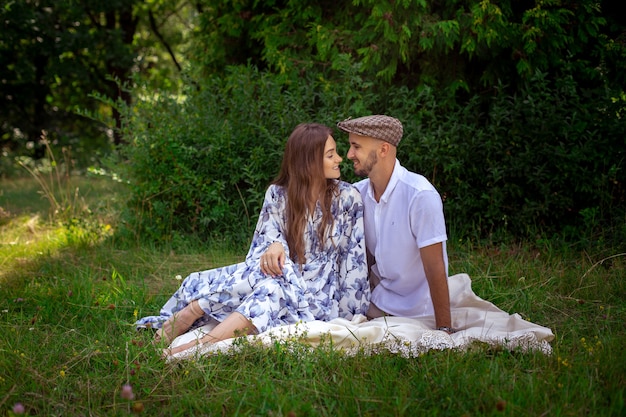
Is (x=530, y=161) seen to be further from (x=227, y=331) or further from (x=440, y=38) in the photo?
(x=227, y=331)

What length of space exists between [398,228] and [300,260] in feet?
2.09

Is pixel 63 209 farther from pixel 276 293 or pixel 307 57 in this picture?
pixel 276 293

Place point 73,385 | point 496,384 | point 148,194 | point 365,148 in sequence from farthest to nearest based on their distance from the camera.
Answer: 1. point 148,194
2. point 365,148
3. point 73,385
4. point 496,384

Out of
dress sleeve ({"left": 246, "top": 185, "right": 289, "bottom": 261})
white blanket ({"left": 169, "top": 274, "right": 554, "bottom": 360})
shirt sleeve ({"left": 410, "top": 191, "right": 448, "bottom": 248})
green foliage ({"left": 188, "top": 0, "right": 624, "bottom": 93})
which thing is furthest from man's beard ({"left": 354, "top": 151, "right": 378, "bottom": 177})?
green foliage ({"left": 188, "top": 0, "right": 624, "bottom": 93})

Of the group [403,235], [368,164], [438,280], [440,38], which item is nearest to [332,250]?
[403,235]

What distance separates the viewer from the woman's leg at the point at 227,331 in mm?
3285

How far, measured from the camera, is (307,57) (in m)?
6.07

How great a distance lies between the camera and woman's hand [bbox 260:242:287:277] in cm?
359

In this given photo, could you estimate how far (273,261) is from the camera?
141 inches

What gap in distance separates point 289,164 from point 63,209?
11.2 ft

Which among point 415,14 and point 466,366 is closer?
point 466,366

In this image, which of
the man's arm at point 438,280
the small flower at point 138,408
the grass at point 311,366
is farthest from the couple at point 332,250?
the small flower at point 138,408

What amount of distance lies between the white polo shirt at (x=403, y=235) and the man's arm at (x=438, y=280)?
53 mm

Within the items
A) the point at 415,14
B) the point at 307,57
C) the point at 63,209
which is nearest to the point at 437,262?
the point at 415,14
